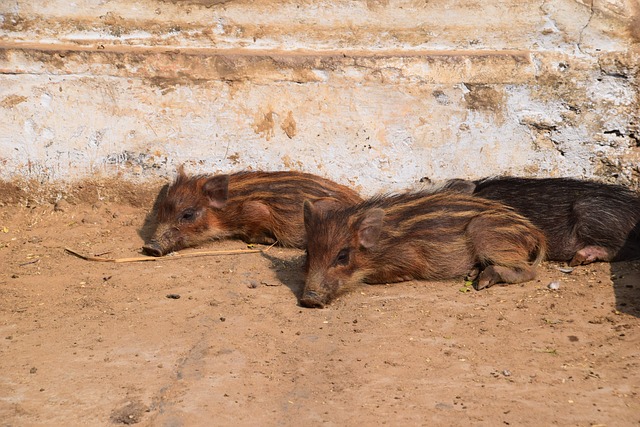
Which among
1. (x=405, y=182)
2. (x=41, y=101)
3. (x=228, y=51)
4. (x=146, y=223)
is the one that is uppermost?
(x=228, y=51)

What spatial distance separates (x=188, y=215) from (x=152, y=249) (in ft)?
1.77

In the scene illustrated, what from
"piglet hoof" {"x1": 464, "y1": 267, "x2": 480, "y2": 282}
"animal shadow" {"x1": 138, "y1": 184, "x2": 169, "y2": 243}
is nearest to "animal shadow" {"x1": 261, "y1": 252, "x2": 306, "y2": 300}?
"animal shadow" {"x1": 138, "y1": 184, "x2": 169, "y2": 243}

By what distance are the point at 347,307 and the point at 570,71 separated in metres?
2.86

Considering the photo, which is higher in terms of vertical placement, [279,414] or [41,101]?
[41,101]

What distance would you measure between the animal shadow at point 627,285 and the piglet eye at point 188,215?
3.30 metres

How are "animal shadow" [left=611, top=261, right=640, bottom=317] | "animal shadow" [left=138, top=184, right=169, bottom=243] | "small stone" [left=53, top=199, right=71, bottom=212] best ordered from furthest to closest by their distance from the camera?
1. "small stone" [left=53, top=199, right=71, bottom=212]
2. "animal shadow" [left=138, top=184, right=169, bottom=243]
3. "animal shadow" [left=611, top=261, right=640, bottom=317]

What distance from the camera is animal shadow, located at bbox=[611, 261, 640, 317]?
542 cm

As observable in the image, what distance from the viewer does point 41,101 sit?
23.2 ft

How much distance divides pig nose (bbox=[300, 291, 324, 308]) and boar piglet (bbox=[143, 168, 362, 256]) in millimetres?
1314

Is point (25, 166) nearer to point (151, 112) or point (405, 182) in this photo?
point (151, 112)

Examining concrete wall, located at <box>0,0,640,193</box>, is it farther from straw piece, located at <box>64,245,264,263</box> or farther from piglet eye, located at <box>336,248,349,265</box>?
piglet eye, located at <box>336,248,349,265</box>

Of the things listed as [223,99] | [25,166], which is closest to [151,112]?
[223,99]

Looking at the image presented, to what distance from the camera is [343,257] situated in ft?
20.1

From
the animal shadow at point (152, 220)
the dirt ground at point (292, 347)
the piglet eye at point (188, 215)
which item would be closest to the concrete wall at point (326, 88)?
the animal shadow at point (152, 220)
